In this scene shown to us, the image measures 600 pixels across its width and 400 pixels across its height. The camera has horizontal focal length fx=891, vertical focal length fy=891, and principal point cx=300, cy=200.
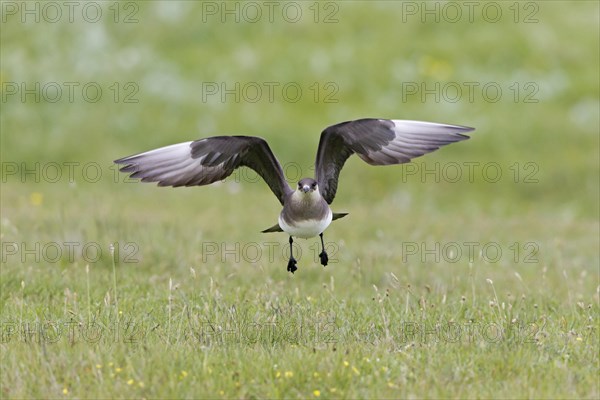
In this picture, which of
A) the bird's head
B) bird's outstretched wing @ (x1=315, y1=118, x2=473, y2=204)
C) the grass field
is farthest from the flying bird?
the grass field

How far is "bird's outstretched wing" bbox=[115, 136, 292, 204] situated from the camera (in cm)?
696

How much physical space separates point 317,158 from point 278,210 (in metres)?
8.21

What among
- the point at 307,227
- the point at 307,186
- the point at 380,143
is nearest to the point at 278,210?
the point at 380,143

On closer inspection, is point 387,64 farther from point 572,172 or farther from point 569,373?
point 569,373

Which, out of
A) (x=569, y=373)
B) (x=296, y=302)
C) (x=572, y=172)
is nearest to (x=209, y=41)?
(x=572, y=172)

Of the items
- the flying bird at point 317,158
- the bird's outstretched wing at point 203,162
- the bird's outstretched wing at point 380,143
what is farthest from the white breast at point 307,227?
the bird's outstretched wing at point 380,143

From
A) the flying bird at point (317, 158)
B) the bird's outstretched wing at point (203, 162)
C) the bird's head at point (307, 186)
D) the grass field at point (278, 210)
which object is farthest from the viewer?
the bird's outstretched wing at point (203, 162)

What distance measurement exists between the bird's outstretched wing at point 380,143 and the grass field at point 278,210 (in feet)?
3.75

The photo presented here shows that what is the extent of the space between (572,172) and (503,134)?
165cm

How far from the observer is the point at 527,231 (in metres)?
14.9

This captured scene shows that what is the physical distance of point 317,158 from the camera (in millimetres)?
7129

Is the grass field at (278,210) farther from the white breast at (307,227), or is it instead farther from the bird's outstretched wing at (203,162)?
the bird's outstretched wing at (203,162)

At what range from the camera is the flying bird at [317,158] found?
22.5ft

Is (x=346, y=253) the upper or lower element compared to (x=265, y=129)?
lower
